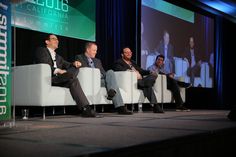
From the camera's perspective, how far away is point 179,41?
287 inches

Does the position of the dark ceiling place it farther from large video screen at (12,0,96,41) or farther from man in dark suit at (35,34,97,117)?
man in dark suit at (35,34,97,117)

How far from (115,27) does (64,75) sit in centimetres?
Answer: 237

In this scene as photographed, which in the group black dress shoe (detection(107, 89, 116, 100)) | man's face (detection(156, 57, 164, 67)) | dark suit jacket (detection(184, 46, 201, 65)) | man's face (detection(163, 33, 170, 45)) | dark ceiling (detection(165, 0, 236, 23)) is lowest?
black dress shoe (detection(107, 89, 116, 100))

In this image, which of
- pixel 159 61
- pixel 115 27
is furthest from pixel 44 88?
pixel 115 27

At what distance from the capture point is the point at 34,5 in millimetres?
4645

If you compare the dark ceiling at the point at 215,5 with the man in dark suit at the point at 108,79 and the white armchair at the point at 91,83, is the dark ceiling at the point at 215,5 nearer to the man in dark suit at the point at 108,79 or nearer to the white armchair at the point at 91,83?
the man in dark suit at the point at 108,79

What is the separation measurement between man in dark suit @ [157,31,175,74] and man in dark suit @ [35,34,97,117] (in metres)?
2.82

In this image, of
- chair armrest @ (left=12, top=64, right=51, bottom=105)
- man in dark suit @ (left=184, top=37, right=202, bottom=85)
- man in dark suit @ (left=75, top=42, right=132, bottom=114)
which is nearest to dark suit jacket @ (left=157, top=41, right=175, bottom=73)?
man in dark suit @ (left=184, top=37, right=202, bottom=85)

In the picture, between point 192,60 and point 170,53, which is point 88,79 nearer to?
point 170,53

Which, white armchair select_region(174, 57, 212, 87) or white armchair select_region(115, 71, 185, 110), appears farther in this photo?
white armchair select_region(174, 57, 212, 87)

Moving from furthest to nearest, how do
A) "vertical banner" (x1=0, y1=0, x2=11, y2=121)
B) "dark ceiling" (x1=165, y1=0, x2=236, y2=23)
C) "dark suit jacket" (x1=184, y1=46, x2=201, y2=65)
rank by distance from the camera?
"dark ceiling" (x1=165, y1=0, x2=236, y2=23) < "dark suit jacket" (x1=184, y1=46, x2=201, y2=65) < "vertical banner" (x1=0, y1=0, x2=11, y2=121)

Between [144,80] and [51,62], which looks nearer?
[51,62]

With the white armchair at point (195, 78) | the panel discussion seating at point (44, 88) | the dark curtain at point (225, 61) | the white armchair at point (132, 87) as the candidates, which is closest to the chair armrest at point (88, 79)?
the panel discussion seating at point (44, 88)

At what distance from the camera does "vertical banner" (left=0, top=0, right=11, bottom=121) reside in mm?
2369
